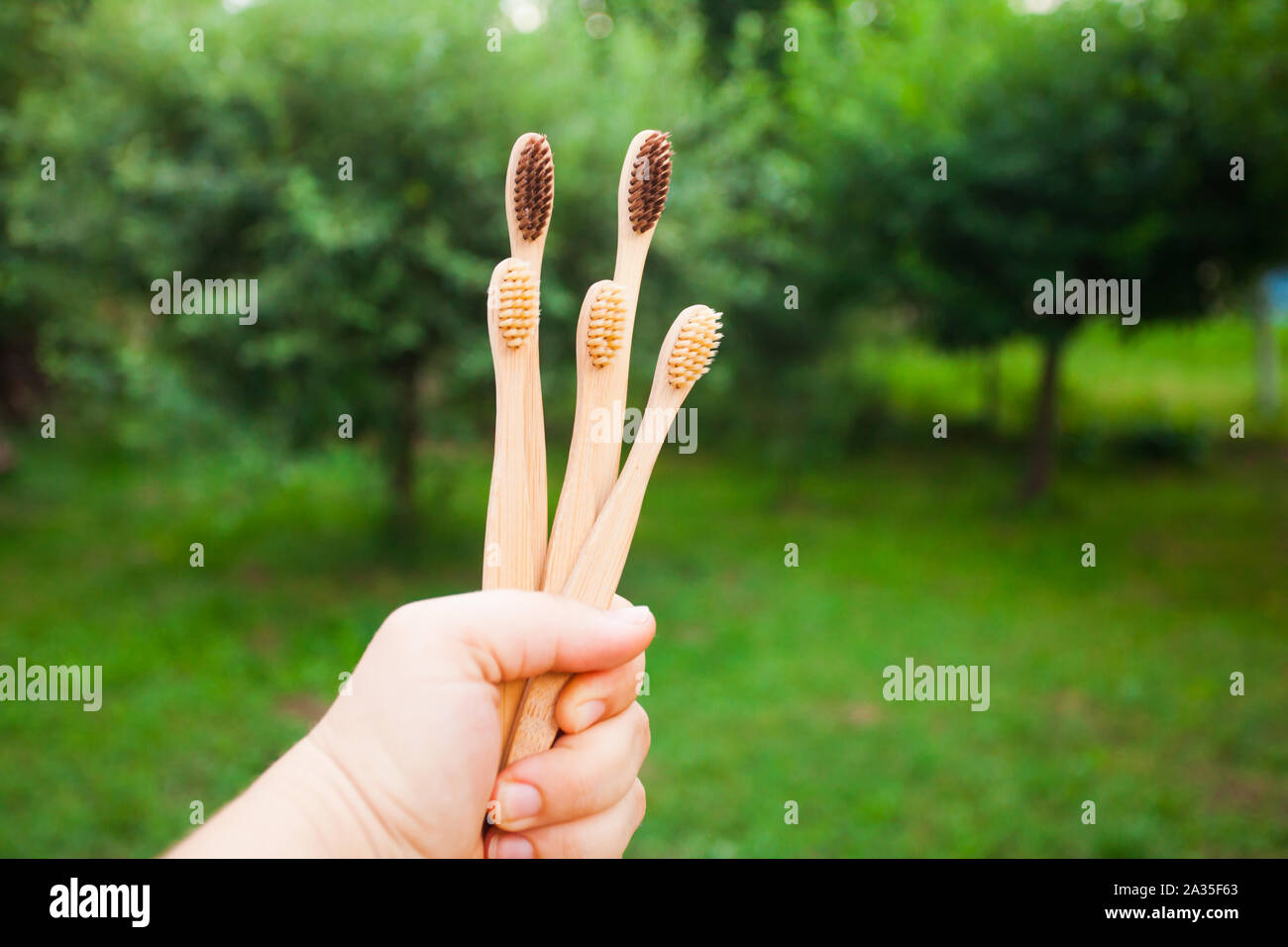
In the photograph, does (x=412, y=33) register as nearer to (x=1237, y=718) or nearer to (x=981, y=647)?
(x=981, y=647)

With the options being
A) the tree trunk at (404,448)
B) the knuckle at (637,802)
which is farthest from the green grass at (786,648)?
the knuckle at (637,802)

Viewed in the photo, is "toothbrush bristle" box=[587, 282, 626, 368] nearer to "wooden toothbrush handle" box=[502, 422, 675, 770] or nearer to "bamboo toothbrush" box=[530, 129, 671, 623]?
"bamboo toothbrush" box=[530, 129, 671, 623]

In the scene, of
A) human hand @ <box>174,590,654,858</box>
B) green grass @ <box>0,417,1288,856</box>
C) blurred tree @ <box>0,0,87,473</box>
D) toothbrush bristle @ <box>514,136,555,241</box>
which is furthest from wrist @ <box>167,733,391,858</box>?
blurred tree @ <box>0,0,87,473</box>

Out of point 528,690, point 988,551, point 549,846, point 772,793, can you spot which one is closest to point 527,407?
point 528,690

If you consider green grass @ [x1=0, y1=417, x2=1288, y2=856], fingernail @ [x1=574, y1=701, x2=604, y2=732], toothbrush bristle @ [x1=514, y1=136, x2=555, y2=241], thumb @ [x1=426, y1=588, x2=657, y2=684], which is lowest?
green grass @ [x1=0, y1=417, x2=1288, y2=856]

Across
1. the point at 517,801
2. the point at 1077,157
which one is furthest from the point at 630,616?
the point at 1077,157

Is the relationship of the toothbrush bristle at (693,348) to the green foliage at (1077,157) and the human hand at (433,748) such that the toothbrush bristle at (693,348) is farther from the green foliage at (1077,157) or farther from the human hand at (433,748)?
the green foliage at (1077,157)

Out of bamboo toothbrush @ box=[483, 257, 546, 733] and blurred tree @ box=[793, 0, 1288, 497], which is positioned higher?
blurred tree @ box=[793, 0, 1288, 497]

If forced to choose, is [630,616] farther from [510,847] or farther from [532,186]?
[532,186]
